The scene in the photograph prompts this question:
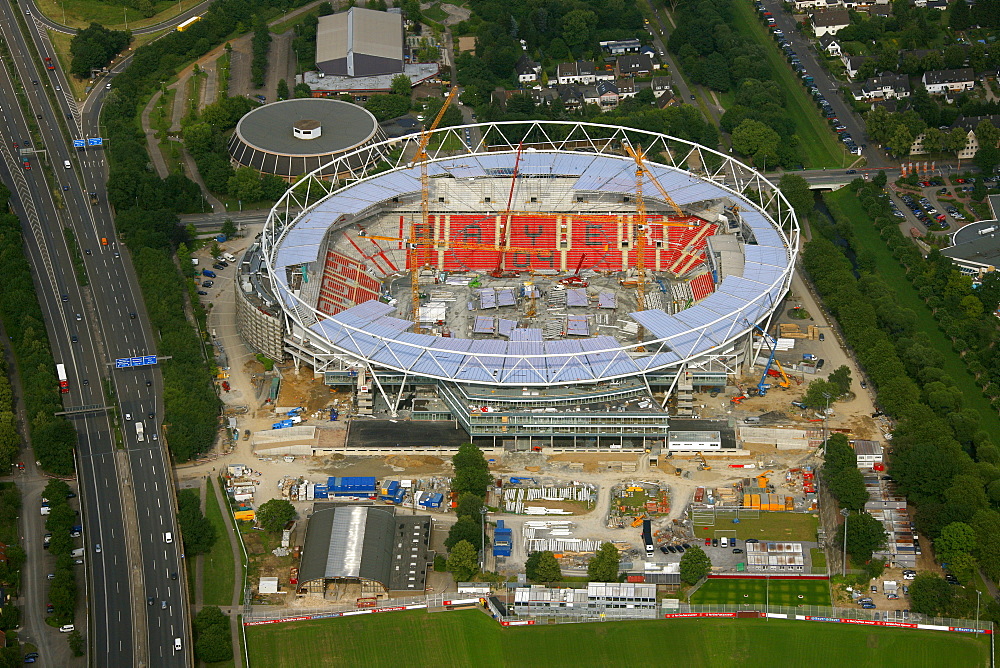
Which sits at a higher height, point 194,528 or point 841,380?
point 841,380

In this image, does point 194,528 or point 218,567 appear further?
point 194,528

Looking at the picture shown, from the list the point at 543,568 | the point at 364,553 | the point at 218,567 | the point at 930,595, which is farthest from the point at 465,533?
the point at 930,595

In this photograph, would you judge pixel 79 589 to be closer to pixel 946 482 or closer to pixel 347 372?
pixel 347 372

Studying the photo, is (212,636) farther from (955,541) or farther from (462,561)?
(955,541)

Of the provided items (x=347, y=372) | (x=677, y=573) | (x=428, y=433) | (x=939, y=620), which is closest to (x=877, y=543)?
(x=939, y=620)

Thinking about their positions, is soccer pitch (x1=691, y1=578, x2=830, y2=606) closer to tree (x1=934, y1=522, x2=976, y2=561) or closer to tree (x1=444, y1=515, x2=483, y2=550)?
tree (x1=934, y1=522, x2=976, y2=561)

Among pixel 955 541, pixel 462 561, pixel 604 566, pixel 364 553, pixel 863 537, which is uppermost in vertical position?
pixel 863 537

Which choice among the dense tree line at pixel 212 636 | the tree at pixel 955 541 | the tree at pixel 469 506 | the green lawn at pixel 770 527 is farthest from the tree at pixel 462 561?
the tree at pixel 955 541

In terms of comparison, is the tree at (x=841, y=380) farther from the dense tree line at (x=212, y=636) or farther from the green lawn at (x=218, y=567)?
the dense tree line at (x=212, y=636)
